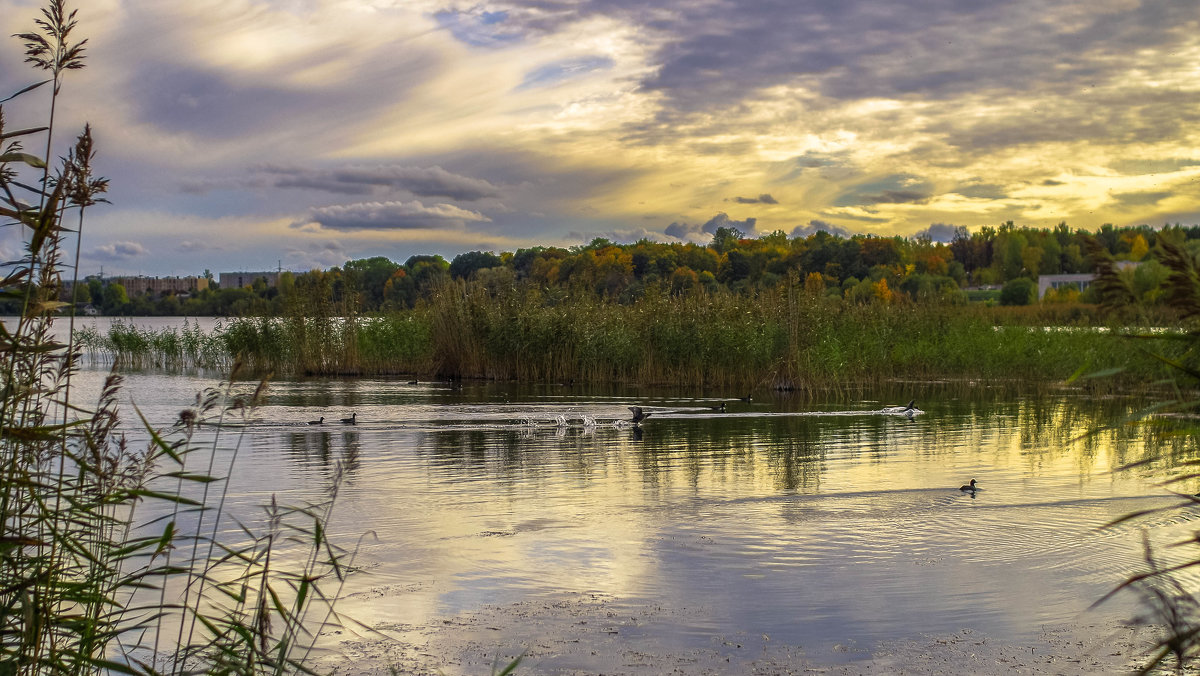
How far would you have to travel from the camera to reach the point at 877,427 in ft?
52.5

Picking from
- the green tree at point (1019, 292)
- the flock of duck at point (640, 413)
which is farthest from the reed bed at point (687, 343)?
the green tree at point (1019, 292)

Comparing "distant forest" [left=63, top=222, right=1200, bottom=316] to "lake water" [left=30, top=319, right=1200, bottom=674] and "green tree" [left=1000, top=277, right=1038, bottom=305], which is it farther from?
"lake water" [left=30, top=319, right=1200, bottom=674]

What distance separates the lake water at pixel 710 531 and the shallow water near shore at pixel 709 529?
3cm

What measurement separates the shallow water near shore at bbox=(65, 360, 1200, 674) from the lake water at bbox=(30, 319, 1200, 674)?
0.03m

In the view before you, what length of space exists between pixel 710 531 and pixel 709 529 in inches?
2.8

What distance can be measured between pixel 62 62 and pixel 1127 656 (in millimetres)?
6025

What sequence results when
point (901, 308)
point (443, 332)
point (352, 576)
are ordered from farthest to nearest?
point (443, 332) < point (901, 308) < point (352, 576)

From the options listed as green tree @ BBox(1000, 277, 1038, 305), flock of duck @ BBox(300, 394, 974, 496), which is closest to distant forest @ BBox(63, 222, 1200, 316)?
green tree @ BBox(1000, 277, 1038, 305)

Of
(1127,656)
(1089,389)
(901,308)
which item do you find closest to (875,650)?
(1127,656)

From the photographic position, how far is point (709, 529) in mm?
8375

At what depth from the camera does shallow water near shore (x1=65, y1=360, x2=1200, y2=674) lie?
579 cm

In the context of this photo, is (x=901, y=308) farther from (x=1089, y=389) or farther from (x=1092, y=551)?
(x=1092, y=551)

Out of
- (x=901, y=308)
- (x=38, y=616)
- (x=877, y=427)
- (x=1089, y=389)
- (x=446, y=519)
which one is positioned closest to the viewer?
(x=38, y=616)

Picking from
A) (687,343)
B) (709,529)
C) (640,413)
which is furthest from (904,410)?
(709,529)
